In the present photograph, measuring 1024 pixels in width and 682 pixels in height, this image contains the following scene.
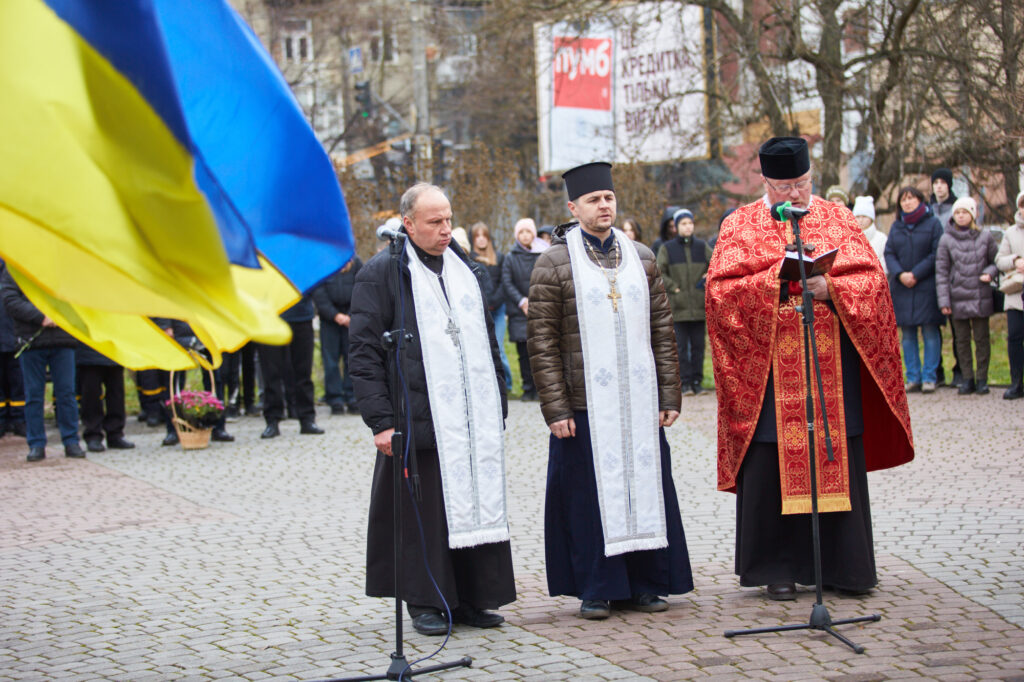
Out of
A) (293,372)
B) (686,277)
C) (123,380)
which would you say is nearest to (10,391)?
(123,380)

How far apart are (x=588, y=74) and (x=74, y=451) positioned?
16487 mm

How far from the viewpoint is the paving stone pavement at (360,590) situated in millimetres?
5410

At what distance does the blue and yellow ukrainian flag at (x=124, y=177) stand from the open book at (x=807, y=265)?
3.31 metres

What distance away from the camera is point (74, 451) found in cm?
1247

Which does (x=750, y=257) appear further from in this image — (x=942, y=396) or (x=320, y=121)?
(x=320, y=121)

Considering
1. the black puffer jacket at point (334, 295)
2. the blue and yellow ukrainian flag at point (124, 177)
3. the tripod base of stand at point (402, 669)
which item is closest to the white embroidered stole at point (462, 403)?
the tripod base of stand at point (402, 669)

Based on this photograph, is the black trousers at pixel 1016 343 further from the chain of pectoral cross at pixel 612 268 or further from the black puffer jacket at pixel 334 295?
the chain of pectoral cross at pixel 612 268

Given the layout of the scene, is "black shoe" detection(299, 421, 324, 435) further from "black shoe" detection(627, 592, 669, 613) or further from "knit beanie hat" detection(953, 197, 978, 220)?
"black shoe" detection(627, 592, 669, 613)

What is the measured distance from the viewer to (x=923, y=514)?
818 centimetres

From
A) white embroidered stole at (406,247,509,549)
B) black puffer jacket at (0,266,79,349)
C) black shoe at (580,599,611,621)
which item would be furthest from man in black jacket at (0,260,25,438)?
black shoe at (580,599,611,621)

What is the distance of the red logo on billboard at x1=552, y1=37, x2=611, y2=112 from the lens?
85.6ft

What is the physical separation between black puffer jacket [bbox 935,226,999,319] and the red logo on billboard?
42.0 ft

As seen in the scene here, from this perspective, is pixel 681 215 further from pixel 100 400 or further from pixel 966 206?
pixel 100 400

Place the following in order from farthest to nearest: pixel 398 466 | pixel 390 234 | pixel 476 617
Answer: pixel 476 617 < pixel 390 234 < pixel 398 466
